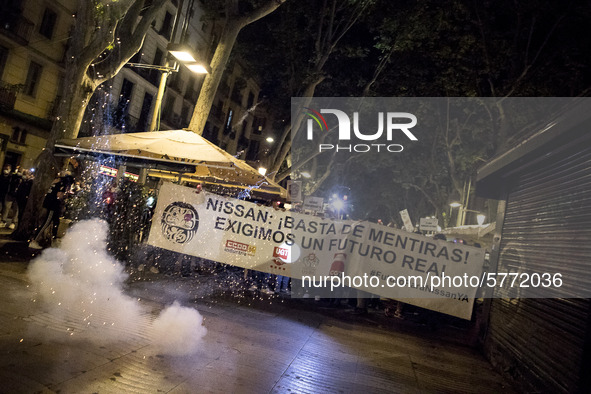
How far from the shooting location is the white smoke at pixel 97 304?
495 centimetres

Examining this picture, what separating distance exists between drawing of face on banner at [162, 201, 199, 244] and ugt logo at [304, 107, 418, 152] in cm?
1096

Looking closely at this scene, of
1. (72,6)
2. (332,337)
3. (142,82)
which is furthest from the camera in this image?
(142,82)

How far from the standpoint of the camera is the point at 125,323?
542cm

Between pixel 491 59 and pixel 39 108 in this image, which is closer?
pixel 491 59

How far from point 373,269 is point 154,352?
4948 mm

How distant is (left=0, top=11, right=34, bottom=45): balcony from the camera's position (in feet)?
68.8

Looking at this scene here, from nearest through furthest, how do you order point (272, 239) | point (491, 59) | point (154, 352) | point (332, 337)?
point (154, 352) < point (332, 337) < point (272, 239) < point (491, 59)

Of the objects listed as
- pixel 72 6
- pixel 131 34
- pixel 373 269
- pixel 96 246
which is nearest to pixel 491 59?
pixel 373 269

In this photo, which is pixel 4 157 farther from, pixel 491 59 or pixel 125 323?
pixel 491 59

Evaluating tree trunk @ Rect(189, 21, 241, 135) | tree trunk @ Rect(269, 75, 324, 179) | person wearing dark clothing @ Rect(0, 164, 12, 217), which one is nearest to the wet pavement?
person wearing dark clothing @ Rect(0, 164, 12, 217)

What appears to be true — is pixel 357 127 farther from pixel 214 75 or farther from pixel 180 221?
pixel 180 221

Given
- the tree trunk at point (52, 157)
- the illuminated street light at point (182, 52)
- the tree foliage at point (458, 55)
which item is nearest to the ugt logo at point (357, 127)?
the tree foliage at point (458, 55)

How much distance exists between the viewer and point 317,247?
8523 mm

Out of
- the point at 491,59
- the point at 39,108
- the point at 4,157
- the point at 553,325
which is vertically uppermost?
the point at 491,59
